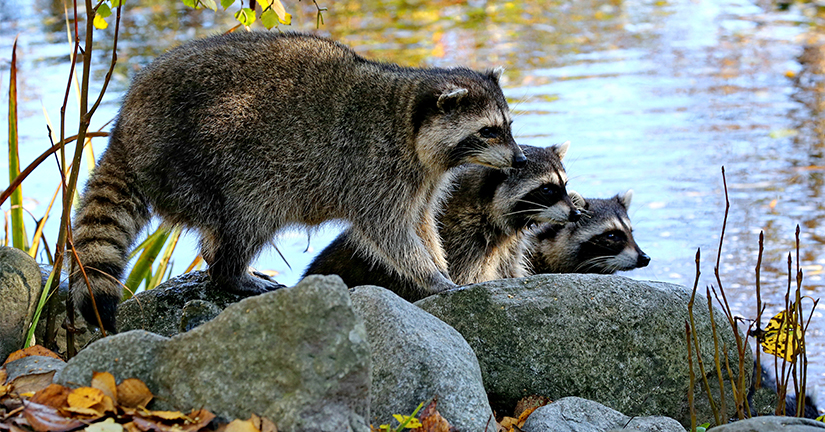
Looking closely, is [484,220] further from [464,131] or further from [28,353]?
[28,353]

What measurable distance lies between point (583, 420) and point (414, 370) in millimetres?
673

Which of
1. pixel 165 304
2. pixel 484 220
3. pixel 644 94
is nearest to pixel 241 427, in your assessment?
pixel 165 304

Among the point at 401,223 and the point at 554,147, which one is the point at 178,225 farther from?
the point at 554,147

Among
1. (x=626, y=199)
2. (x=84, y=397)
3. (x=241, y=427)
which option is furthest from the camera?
(x=626, y=199)

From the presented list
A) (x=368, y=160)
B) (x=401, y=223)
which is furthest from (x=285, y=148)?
(x=401, y=223)

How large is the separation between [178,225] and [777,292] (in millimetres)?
3680

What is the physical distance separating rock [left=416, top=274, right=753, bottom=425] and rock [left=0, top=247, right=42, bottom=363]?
1497 millimetres

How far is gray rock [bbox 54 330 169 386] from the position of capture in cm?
239

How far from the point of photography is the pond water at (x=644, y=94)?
6422 millimetres

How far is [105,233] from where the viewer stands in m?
3.68

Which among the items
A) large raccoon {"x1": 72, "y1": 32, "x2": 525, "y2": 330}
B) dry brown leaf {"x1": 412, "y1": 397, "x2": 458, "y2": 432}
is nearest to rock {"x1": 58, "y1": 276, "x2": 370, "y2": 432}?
dry brown leaf {"x1": 412, "y1": 397, "x2": 458, "y2": 432}

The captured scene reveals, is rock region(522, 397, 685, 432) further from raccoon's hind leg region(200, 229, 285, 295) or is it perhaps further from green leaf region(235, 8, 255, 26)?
green leaf region(235, 8, 255, 26)

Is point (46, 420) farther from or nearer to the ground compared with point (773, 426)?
farther from the ground

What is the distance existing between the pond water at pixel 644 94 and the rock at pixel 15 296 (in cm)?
127
